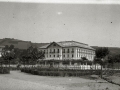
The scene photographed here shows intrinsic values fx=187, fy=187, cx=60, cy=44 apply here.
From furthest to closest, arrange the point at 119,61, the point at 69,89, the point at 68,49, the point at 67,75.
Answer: the point at 68,49 → the point at 119,61 → the point at 67,75 → the point at 69,89

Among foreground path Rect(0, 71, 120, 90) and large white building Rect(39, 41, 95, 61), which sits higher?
large white building Rect(39, 41, 95, 61)

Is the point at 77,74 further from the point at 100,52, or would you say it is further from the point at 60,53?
the point at 60,53

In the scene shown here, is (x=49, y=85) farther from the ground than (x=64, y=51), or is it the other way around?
(x=64, y=51)

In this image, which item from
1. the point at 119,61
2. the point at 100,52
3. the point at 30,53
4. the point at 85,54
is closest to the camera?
the point at 100,52

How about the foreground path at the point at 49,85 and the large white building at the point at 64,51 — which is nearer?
the foreground path at the point at 49,85

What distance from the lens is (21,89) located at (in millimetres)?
11516

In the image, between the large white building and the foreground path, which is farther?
the large white building

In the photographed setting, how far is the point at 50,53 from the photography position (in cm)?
Result: 6819

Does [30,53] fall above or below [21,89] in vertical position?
above

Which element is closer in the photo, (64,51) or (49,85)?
(49,85)

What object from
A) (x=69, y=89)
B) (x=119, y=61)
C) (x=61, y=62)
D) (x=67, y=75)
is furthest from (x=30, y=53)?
(x=69, y=89)

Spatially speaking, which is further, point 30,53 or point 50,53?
point 50,53

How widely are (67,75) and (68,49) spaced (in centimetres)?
4194

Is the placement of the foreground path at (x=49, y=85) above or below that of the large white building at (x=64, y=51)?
below
